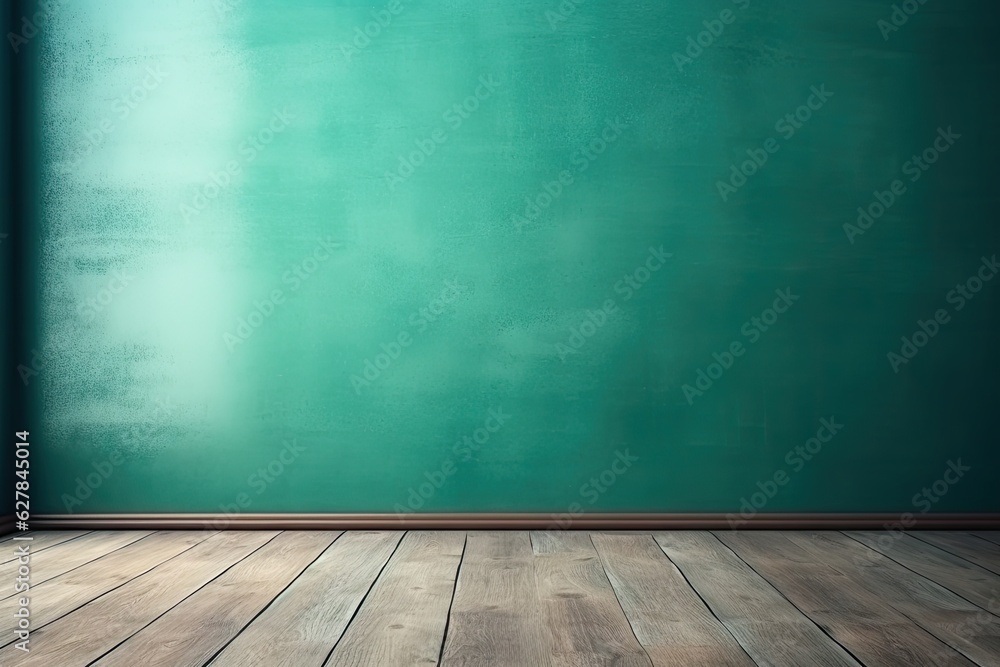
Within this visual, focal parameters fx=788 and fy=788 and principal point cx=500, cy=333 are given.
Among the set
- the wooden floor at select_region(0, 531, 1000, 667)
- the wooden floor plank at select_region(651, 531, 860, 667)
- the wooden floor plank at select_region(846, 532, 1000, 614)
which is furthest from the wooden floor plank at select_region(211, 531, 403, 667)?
the wooden floor plank at select_region(846, 532, 1000, 614)

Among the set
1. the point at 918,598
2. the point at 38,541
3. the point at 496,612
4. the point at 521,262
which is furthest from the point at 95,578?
the point at 918,598

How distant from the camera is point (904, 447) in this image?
2.46 meters

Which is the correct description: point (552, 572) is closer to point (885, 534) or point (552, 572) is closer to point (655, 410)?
point (655, 410)

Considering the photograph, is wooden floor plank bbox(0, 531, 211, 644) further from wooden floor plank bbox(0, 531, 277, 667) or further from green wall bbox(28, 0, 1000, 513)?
green wall bbox(28, 0, 1000, 513)

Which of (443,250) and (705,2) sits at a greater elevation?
(705,2)

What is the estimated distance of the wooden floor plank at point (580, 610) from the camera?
132 cm

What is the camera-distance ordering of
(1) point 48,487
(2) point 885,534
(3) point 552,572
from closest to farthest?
(3) point 552,572 < (2) point 885,534 < (1) point 48,487

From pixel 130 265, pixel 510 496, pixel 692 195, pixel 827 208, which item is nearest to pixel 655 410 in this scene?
pixel 510 496

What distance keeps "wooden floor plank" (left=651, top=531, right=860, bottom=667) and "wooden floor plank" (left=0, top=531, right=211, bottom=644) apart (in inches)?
51.3

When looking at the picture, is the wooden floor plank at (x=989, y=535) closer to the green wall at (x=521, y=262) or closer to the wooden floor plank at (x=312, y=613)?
the green wall at (x=521, y=262)

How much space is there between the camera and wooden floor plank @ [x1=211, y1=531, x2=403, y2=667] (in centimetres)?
131

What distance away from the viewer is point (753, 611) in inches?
61.6

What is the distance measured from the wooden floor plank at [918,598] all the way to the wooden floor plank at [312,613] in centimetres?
109

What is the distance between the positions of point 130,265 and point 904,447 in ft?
8.29
